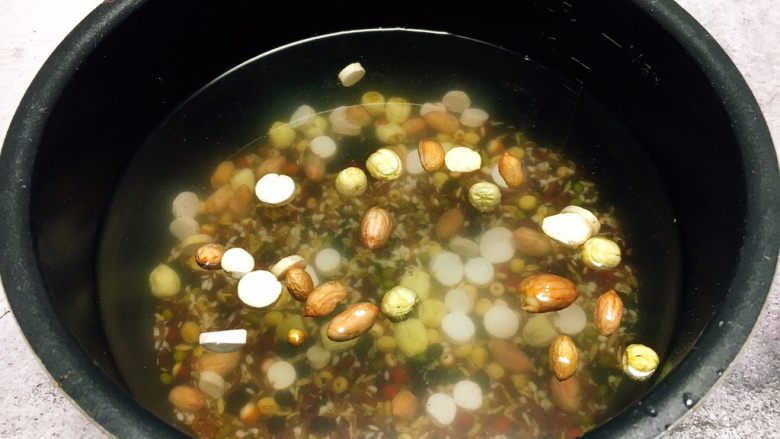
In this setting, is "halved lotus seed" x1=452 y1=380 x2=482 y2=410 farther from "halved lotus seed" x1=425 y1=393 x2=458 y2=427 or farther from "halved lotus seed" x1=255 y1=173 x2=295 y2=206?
"halved lotus seed" x1=255 y1=173 x2=295 y2=206

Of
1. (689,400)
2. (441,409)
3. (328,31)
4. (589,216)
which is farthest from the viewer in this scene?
(328,31)

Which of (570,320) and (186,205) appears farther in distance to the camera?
(186,205)

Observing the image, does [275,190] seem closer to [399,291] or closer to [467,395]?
[399,291]

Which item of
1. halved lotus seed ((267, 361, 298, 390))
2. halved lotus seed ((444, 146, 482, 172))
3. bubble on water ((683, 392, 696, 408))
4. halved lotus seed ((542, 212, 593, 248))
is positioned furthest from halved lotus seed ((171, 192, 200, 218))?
bubble on water ((683, 392, 696, 408))

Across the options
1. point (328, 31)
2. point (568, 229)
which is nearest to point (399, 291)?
point (568, 229)

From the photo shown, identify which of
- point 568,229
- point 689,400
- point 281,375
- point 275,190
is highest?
point 689,400

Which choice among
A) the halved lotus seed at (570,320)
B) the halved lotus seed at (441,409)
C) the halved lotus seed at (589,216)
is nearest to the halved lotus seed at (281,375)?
the halved lotus seed at (441,409)
